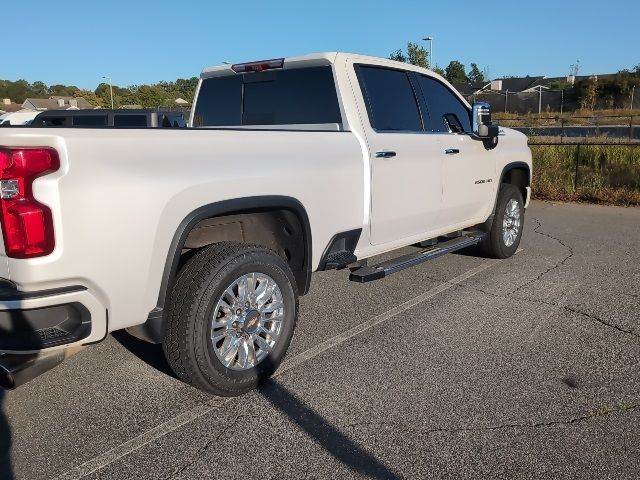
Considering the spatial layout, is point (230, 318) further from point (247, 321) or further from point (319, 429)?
point (319, 429)

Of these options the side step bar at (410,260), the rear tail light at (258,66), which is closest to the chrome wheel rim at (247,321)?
the side step bar at (410,260)

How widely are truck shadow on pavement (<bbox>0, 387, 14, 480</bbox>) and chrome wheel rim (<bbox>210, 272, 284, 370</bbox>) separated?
1139 millimetres

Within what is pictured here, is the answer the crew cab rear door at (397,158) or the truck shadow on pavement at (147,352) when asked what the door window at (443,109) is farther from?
the truck shadow on pavement at (147,352)

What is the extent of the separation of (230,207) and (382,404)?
1430 millimetres

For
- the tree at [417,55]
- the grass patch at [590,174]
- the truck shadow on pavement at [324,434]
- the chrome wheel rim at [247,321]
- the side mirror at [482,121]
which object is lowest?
the truck shadow on pavement at [324,434]

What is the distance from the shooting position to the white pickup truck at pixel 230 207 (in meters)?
2.59

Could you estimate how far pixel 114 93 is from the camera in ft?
229

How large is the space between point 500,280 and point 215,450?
12.6ft

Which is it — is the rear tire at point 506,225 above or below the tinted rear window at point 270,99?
below

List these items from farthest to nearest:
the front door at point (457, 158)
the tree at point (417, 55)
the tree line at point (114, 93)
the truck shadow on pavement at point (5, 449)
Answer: the tree line at point (114, 93), the tree at point (417, 55), the front door at point (457, 158), the truck shadow on pavement at point (5, 449)

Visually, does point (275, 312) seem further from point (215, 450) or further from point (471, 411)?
point (471, 411)

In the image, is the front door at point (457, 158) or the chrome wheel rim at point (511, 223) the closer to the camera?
the front door at point (457, 158)

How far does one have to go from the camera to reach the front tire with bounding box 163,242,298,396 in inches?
126

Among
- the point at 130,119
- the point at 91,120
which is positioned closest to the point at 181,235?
the point at 130,119
